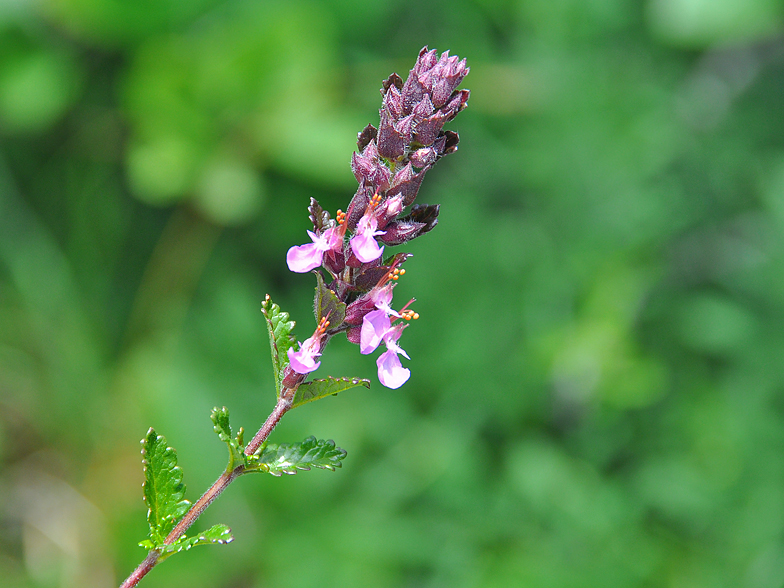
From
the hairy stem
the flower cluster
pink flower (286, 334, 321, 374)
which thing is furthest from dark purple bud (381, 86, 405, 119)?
the hairy stem

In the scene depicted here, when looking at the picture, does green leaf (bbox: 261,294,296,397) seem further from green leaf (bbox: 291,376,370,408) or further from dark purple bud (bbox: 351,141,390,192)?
dark purple bud (bbox: 351,141,390,192)

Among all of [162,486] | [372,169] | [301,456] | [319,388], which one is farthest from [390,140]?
[162,486]

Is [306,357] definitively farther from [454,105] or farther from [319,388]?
[454,105]

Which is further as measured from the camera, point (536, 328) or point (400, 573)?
point (536, 328)

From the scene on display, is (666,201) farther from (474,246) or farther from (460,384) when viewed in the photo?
(460,384)

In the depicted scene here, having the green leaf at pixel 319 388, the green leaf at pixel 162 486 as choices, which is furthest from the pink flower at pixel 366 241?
the green leaf at pixel 162 486

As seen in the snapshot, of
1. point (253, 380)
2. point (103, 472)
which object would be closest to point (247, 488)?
point (253, 380)
